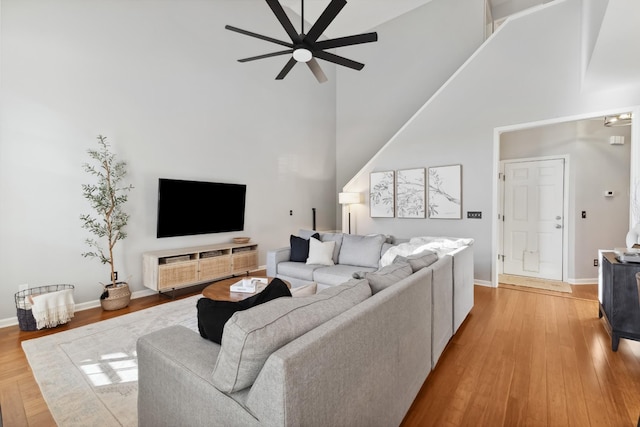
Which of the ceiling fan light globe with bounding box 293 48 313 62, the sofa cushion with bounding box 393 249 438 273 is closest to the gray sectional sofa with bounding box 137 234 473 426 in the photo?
the sofa cushion with bounding box 393 249 438 273

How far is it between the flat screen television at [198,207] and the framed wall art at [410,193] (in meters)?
2.84

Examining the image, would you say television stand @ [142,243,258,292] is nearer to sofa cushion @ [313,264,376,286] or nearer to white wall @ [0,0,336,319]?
white wall @ [0,0,336,319]

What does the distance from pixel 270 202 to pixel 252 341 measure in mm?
5090

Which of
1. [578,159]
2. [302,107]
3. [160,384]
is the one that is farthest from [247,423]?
[302,107]

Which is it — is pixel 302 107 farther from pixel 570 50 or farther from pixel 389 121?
pixel 570 50

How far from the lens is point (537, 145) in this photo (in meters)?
4.76

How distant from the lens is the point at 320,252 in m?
4.11

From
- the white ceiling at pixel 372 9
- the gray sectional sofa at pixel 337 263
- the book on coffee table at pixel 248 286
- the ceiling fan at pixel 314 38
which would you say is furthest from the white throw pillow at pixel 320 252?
the white ceiling at pixel 372 9

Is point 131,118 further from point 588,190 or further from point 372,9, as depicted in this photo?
point 588,190

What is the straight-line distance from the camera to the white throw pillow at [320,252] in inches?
160

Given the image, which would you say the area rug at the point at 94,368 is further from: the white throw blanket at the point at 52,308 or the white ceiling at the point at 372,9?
the white ceiling at the point at 372,9

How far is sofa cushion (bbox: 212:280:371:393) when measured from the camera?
3.13ft

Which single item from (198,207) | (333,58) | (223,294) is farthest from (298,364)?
(198,207)

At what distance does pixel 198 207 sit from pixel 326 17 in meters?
3.24
